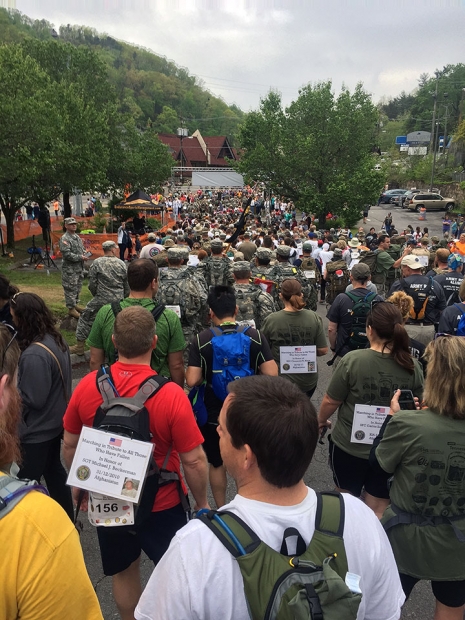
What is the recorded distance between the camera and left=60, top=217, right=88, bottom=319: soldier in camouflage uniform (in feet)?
29.4

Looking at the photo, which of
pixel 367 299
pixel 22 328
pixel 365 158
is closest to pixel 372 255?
pixel 367 299

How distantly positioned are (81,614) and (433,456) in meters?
1.70

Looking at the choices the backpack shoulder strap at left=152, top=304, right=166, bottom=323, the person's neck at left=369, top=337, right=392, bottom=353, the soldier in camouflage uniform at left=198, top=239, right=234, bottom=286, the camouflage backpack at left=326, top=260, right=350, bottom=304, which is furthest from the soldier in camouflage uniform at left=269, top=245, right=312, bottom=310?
the person's neck at left=369, top=337, right=392, bottom=353

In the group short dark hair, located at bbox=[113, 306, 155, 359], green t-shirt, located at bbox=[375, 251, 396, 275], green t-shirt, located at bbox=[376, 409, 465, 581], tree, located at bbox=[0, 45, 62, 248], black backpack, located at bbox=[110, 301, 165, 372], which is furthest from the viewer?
tree, located at bbox=[0, 45, 62, 248]

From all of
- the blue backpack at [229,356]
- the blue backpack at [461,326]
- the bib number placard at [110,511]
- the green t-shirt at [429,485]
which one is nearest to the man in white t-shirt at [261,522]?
→ the green t-shirt at [429,485]

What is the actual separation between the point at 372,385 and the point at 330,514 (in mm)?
1924

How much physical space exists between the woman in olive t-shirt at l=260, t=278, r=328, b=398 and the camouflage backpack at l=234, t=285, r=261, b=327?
3.44 feet

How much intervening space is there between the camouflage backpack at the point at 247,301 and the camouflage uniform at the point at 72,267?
15.4ft

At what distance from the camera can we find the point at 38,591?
1290 millimetres

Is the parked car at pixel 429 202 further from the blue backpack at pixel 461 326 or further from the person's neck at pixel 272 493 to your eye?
the person's neck at pixel 272 493

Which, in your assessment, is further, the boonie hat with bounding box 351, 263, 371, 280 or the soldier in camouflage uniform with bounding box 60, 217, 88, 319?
the soldier in camouflage uniform with bounding box 60, 217, 88, 319

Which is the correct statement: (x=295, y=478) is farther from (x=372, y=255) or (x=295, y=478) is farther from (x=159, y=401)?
(x=372, y=255)

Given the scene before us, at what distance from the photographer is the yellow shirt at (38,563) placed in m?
1.27

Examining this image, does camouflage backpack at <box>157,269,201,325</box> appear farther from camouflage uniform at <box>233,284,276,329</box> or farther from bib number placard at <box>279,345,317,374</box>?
bib number placard at <box>279,345,317,374</box>
